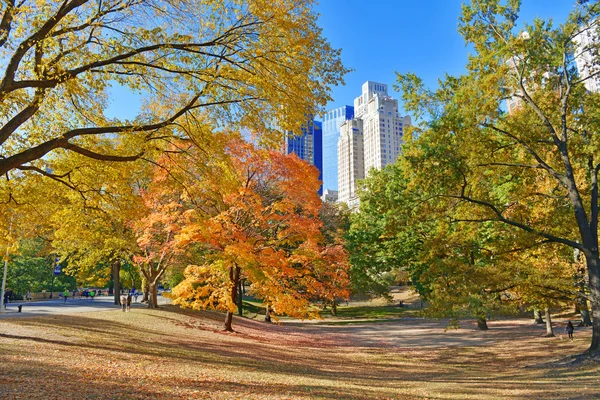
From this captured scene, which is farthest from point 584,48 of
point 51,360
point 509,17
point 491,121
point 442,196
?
point 51,360

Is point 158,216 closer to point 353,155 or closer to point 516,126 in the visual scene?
point 516,126

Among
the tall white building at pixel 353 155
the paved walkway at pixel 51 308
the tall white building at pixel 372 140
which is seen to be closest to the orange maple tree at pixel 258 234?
the paved walkway at pixel 51 308

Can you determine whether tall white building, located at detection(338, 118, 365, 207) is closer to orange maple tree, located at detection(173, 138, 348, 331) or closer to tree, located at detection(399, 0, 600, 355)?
orange maple tree, located at detection(173, 138, 348, 331)

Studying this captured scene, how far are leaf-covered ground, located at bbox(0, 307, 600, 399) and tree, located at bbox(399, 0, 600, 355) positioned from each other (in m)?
4.59

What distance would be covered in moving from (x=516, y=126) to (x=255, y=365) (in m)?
13.0

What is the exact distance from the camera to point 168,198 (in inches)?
904

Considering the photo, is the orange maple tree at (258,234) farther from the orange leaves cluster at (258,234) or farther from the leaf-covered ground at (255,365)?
the leaf-covered ground at (255,365)

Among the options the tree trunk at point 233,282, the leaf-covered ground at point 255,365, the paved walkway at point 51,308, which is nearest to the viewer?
the leaf-covered ground at point 255,365

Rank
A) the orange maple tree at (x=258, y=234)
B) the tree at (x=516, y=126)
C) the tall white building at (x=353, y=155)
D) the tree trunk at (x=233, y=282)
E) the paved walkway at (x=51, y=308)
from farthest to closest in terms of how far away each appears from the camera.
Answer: the tall white building at (x=353, y=155), the paved walkway at (x=51, y=308), the tree trunk at (x=233, y=282), the orange maple tree at (x=258, y=234), the tree at (x=516, y=126)

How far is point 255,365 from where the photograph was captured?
13.4m

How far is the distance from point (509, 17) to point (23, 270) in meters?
50.7

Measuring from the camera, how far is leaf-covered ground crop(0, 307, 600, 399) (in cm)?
806

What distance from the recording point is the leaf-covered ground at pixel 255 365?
26.5 ft

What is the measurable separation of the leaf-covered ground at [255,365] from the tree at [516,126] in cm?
459
